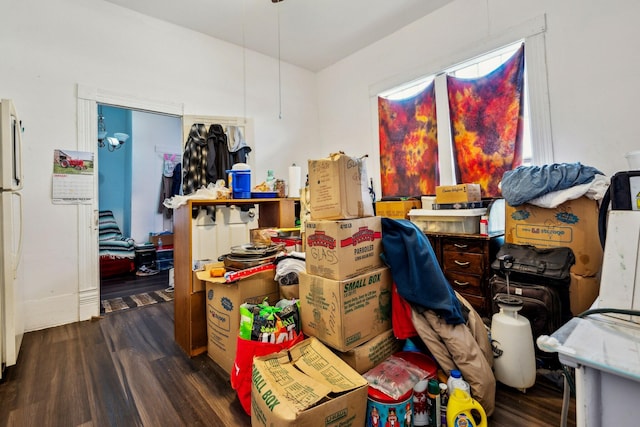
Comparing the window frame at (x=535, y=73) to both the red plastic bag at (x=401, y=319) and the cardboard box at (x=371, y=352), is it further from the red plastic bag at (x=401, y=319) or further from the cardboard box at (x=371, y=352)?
the cardboard box at (x=371, y=352)

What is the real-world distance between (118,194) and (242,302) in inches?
→ 184

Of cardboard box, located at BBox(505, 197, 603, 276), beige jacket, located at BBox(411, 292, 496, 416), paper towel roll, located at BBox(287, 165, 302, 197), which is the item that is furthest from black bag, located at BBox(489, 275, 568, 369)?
paper towel roll, located at BBox(287, 165, 302, 197)

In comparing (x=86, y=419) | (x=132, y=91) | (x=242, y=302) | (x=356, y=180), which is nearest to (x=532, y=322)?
(x=356, y=180)

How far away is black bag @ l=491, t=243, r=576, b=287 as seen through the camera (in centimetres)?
175

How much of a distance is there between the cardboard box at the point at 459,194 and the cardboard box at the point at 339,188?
1.21 meters

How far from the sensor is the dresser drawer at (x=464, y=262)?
2359 millimetres

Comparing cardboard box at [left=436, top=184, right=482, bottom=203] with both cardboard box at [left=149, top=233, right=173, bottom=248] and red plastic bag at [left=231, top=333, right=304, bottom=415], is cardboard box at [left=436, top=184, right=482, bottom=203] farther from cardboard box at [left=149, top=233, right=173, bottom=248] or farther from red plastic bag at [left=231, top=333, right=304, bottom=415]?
cardboard box at [left=149, top=233, right=173, bottom=248]

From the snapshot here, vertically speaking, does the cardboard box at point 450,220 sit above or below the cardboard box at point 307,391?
above

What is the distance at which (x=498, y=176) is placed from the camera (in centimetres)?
274

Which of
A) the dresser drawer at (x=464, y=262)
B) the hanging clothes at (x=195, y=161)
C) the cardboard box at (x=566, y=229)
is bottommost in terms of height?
the dresser drawer at (x=464, y=262)

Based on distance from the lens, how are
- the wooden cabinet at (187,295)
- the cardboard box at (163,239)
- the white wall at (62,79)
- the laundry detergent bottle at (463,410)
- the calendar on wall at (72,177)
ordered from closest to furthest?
the laundry detergent bottle at (463,410) < the wooden cabinet at (187,295) < the white wall at (62,79) < the calendar on wall at (72,177) < the cardboard box at (163,239)

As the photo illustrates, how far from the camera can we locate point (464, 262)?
245cm

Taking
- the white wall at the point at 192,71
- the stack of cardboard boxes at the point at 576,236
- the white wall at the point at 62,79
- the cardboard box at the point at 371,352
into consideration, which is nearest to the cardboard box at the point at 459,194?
the stack of cardboard boxes at the point at 576,236

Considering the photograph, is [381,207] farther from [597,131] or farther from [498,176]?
[597,131]
